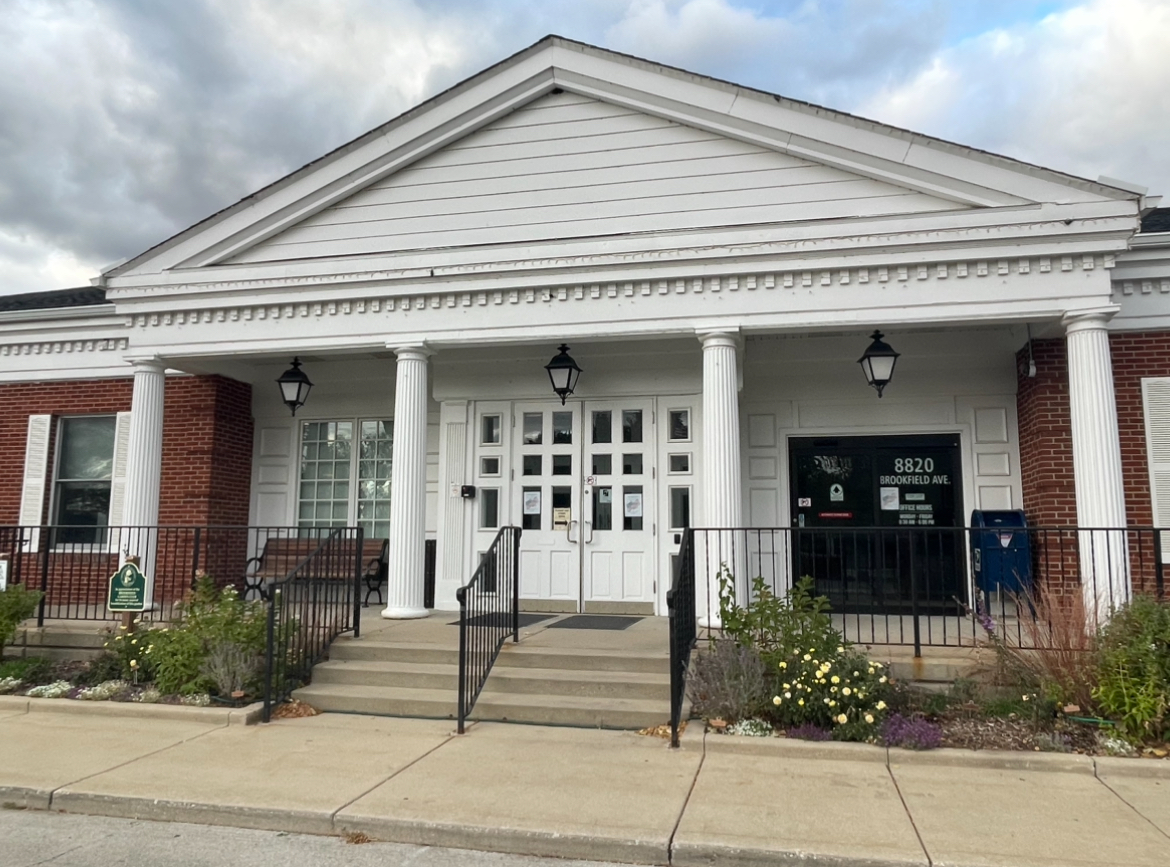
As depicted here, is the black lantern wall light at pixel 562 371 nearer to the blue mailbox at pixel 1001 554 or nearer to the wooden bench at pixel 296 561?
the wooden bench at pixel 296 561

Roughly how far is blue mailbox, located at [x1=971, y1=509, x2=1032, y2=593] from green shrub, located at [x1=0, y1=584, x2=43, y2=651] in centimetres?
930

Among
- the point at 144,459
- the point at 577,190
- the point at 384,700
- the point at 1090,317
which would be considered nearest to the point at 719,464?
the point at 577,190

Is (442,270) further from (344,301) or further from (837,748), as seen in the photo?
(837,748)

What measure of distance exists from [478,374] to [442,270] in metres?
1.92

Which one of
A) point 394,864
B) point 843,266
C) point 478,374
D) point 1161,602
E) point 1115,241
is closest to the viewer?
point 394,864

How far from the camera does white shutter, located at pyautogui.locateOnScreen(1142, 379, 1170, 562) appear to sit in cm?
825

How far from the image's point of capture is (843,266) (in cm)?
786

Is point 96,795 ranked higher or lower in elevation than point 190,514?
lower

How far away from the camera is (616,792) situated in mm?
4844

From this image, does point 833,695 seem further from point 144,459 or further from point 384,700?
point 144,459

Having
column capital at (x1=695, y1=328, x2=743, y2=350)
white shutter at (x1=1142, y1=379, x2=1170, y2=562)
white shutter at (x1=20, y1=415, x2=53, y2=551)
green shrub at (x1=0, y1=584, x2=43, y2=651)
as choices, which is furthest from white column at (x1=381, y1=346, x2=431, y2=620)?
white shutter at (x1=1142, y1=379, x2=1170, y2=562)

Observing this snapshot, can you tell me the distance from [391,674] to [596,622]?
2.47m

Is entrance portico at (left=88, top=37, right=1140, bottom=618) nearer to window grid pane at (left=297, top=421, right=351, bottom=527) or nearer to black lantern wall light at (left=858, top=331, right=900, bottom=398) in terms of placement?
window grid pane at (left=297, top=421, right=351, bottom=527)

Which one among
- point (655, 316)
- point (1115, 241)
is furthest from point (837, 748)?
point (1115, 241)
